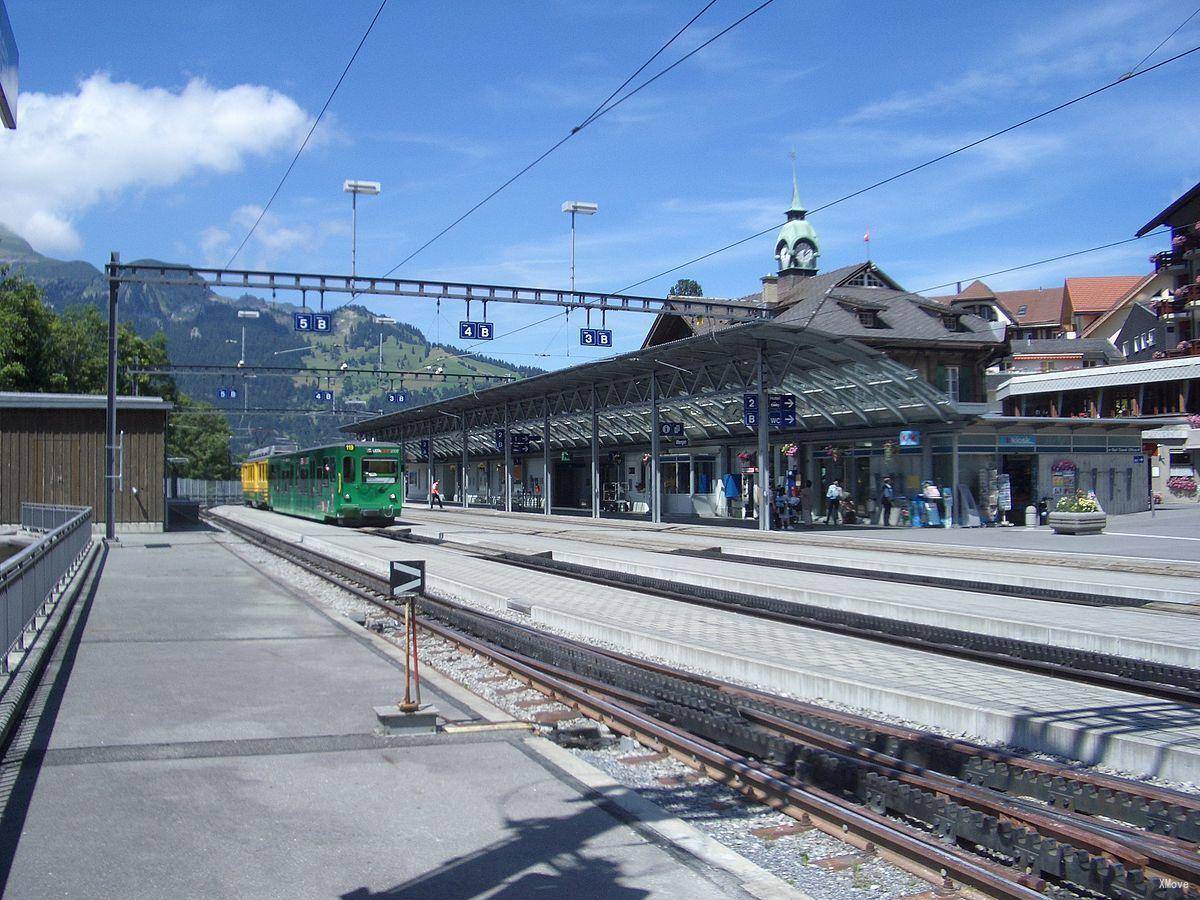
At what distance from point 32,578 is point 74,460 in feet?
78.5

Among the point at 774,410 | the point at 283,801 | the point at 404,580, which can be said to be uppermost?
the point at 774,410

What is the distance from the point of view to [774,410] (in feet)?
104

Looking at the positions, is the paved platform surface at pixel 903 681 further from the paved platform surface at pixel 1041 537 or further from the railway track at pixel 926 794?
the paved platform surface at pixel 1041 537

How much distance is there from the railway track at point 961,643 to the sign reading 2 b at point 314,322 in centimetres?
1649

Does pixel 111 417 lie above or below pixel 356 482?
above

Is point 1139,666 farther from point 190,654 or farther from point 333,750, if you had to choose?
point 190,654

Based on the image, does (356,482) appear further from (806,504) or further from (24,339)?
(24,339)

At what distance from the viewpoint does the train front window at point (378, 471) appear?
35938 millimetres

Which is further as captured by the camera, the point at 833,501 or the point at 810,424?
the point at 833,501

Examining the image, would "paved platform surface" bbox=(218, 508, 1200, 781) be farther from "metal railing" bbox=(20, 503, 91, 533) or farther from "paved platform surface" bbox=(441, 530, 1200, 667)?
"metal railing" bbox=(20, 503, 91, 533)

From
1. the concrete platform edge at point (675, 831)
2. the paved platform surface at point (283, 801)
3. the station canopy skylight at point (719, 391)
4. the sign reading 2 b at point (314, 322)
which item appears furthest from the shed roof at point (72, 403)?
the concrete platform edge at point (675, 831)

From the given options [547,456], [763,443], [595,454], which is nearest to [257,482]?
[547,456]

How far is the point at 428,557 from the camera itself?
24.5 meters

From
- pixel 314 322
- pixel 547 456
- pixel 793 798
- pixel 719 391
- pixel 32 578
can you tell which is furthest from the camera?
pixel 547 456
